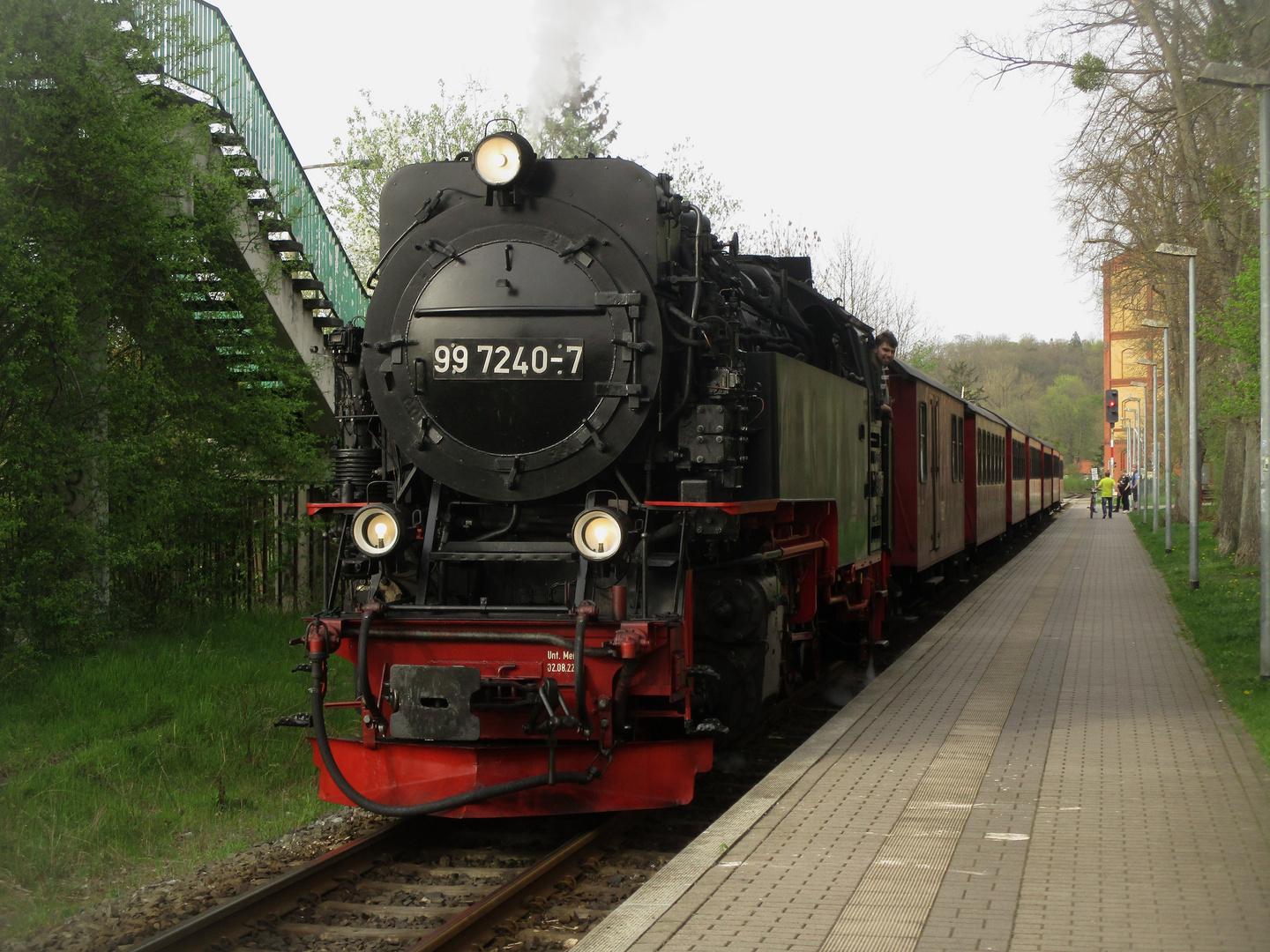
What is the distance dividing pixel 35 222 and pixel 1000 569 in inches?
662

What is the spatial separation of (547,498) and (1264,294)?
615cm

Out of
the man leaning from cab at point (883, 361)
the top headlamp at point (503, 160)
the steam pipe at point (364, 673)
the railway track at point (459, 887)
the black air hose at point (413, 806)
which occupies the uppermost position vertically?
the top headlamp at point (503, 160)

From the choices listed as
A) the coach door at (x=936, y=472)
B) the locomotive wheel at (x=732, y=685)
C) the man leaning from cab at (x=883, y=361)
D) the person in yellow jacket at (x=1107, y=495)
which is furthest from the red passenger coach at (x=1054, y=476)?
the locomotive wheel at (x=732, y=685)

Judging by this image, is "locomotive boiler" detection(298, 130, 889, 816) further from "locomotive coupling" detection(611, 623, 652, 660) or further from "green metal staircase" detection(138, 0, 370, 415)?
"green metal staircase" detection(138, 0, 370, 415)

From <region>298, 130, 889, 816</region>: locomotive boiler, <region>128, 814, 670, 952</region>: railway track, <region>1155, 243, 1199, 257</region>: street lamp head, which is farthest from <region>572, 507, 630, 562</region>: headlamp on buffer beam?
<region>1155, 243, 1199, 257</region>: street lamp head

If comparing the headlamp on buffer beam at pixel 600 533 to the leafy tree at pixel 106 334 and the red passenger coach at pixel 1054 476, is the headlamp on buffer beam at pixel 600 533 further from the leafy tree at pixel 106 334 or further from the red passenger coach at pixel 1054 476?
the red passenger coach at pixel 1054 476

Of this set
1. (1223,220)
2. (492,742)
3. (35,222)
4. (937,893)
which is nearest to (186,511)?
(35,222)

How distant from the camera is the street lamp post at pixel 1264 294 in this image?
8.88 m

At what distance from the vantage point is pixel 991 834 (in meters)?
5.01

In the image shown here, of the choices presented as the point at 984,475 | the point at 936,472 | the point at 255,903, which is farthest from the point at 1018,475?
the point at 255,903

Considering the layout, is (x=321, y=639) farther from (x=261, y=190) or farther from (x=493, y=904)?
(x=261, y=190)

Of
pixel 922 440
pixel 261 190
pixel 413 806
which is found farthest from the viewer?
pixel 922 440

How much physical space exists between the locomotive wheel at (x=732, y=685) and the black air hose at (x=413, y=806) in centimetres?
126

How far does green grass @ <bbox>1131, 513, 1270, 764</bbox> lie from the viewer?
7.87m
